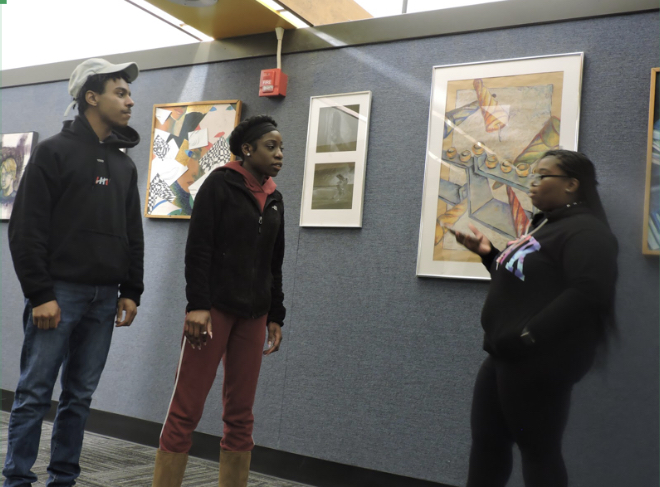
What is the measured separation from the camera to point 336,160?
2.75 meters

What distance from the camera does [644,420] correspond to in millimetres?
2029

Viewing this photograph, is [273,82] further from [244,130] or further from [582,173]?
[582,173]

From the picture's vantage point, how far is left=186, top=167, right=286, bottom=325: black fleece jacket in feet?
5.96

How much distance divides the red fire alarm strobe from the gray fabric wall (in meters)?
0.05

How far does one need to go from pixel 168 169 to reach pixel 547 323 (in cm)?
231

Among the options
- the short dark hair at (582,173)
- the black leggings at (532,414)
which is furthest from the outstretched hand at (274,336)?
the short dark hair at (582,173)

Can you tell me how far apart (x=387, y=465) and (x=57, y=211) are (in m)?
1.59

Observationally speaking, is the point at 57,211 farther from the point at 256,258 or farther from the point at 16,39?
the point at 16,39

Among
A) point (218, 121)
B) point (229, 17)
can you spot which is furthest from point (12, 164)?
point (229, 17)

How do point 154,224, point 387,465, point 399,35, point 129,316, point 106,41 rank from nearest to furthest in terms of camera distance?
1. point 129,316
2. point 387,465
3. point 399,35
4. point 154,224
5. point 106,41

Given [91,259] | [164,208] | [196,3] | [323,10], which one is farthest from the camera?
[164,208]

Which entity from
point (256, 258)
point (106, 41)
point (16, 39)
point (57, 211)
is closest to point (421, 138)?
point (256, 258)

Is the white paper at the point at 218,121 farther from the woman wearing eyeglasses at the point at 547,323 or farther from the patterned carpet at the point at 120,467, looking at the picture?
the woman wearing eyeglasses at the point at 547,323

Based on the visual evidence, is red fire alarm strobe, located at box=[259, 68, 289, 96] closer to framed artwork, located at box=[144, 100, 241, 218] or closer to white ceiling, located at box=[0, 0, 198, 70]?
framed artwork, located at box=[144, 100, 241, 218]
